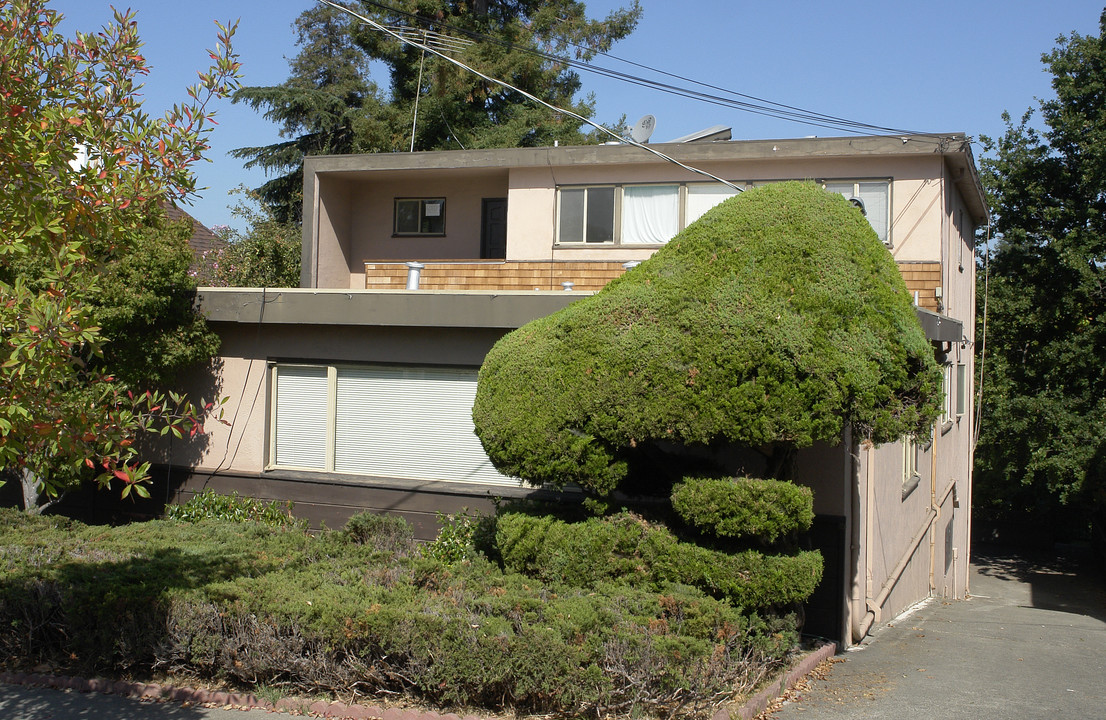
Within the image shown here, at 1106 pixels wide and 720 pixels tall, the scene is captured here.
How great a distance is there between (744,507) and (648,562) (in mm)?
908

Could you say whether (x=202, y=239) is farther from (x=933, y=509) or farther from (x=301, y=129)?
(x=933, y=509)

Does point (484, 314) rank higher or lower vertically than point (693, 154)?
lower

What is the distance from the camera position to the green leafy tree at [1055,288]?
22125 mm

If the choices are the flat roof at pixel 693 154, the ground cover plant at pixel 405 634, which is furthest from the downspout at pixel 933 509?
the ground cover plant at pixel 405 634

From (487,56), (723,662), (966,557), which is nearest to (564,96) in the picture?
(487,56)

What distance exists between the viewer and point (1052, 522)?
3234cm

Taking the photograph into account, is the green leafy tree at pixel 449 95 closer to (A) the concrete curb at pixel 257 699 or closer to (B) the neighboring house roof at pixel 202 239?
(B) the neighboring house roof at pixel 202 239

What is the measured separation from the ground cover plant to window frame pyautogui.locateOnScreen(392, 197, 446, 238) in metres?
9.96

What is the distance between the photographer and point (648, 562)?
7344 millimetres

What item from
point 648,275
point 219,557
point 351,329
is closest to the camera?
point 648,275

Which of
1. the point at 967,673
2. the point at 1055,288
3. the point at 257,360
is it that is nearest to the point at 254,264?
the point at 257,360

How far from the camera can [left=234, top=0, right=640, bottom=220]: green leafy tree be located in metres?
27.8

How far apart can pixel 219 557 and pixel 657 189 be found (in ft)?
31.1

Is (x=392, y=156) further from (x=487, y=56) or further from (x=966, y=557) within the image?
(x=966, y=557)
